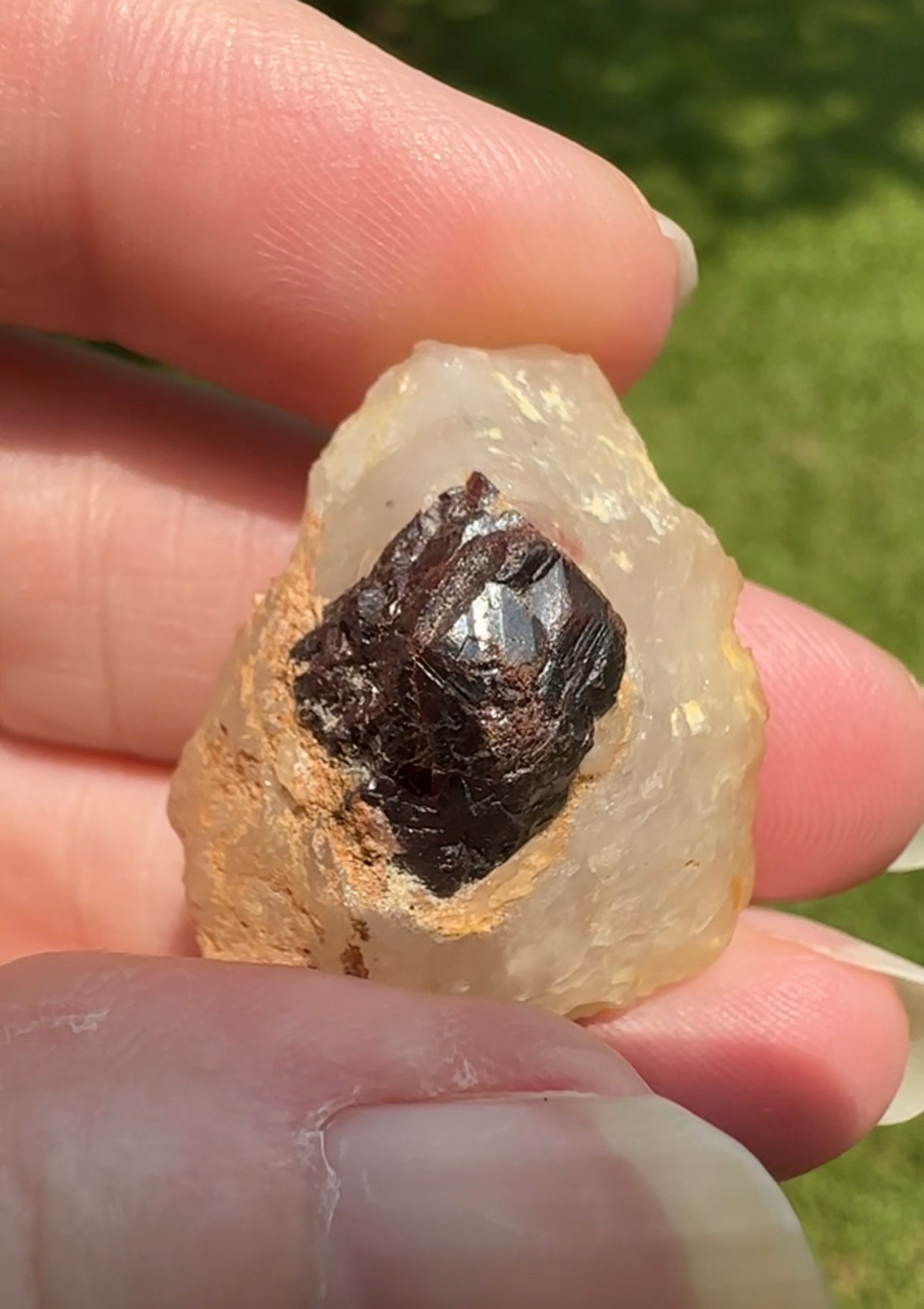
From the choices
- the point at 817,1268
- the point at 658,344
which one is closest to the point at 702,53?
the point at 658,344

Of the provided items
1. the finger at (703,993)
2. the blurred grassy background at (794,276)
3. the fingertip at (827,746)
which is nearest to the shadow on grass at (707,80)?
the blurred grassy background at (794,276)

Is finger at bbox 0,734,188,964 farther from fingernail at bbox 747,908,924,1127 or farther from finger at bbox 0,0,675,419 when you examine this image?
fingernail at bbox 747,908,924,1127

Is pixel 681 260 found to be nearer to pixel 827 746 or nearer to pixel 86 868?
pixel 827 746

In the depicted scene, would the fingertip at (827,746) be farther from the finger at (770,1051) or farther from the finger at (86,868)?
the finger at (86,868)

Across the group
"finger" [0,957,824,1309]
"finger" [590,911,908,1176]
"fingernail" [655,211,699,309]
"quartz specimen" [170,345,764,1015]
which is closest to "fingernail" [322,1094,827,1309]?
"finger" [0,957,824,1309]

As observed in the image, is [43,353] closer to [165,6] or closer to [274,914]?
[165,6]

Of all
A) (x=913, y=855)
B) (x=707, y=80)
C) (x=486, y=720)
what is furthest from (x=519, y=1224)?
(x=707, y=80)
